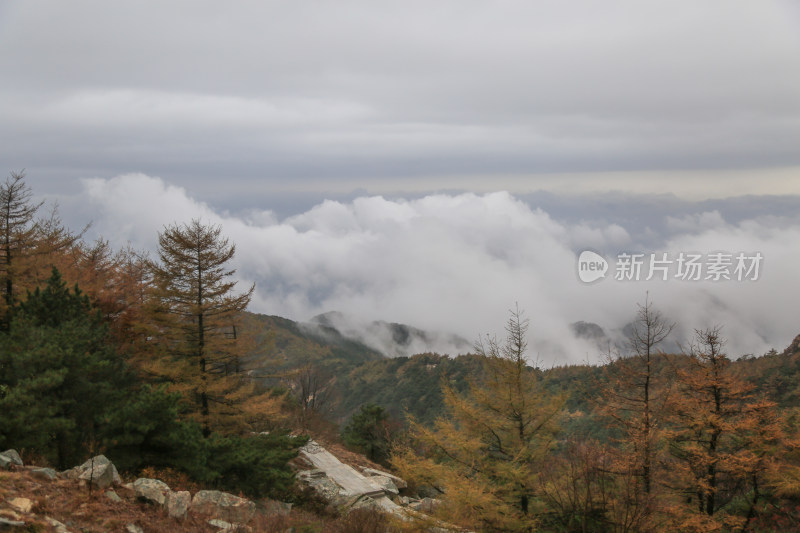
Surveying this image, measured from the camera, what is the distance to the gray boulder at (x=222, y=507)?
34.8 feet

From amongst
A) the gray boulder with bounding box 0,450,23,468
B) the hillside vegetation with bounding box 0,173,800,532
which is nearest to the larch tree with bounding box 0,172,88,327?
the hillside vegetation with bounding box 0,173,800,532

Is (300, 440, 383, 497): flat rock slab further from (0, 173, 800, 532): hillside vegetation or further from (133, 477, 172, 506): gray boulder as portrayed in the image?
(133, 477, 172, 506): gray boulder

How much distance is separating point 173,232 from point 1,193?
940 centimetres

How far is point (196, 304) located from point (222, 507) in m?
9.76

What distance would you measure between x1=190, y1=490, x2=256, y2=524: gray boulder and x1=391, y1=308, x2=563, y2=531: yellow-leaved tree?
194 inches

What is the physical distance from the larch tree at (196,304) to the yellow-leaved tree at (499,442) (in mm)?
8735

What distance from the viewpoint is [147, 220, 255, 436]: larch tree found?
19000 mm

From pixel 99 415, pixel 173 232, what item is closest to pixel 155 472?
pixel 99 415

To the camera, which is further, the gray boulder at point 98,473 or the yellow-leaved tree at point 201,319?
the yellow-leaved tree at point 201,319

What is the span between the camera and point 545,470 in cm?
1431

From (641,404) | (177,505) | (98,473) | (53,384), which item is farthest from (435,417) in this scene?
(53,384)

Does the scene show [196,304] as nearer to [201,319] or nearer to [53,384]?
[201,319]

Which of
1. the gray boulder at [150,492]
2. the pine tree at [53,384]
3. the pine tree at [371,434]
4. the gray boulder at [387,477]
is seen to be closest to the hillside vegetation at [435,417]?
the pine tree at [53,384]

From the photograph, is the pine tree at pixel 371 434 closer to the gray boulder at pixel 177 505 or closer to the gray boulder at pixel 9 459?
the gray boulder at pixel 177 505
